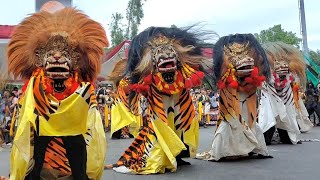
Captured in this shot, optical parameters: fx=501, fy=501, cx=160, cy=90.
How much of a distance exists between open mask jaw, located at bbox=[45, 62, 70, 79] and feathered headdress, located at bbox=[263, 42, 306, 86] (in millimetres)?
6165

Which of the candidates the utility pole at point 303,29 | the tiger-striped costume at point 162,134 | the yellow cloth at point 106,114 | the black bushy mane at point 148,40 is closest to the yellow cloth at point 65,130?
the tiger-striped costume at point 162,134

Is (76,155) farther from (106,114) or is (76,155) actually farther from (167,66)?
(106,114)

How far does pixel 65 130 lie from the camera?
467cm

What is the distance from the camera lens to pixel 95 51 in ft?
16.8

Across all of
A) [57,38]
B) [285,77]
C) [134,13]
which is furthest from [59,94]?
[134,13]

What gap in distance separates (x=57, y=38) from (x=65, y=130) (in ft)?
3.06

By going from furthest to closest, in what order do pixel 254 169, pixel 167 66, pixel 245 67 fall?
pixel 245 67 < pixel 254 169 < pixel 167 66

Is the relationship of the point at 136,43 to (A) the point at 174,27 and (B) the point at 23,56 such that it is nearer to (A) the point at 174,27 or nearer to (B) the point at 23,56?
(A) the point at 174,27

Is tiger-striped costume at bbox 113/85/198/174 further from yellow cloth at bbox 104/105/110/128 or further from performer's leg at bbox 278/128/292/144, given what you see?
yellow cloth at bbox 104/105/110/128

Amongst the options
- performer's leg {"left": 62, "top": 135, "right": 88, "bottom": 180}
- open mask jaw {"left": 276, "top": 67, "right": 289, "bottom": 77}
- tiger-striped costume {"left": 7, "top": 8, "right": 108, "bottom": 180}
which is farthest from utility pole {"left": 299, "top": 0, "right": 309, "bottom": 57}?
performer's leg {"left": 62, "top": 135, "right": 88, "bottom": 180}

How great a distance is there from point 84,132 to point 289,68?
264 inches

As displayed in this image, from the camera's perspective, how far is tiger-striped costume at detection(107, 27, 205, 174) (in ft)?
22.3

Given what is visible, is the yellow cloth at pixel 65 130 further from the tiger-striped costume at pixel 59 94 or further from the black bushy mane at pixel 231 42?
the black bushy mane at pixel 231 42

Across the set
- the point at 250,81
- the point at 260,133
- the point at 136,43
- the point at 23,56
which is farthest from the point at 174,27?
the point at 23,56
